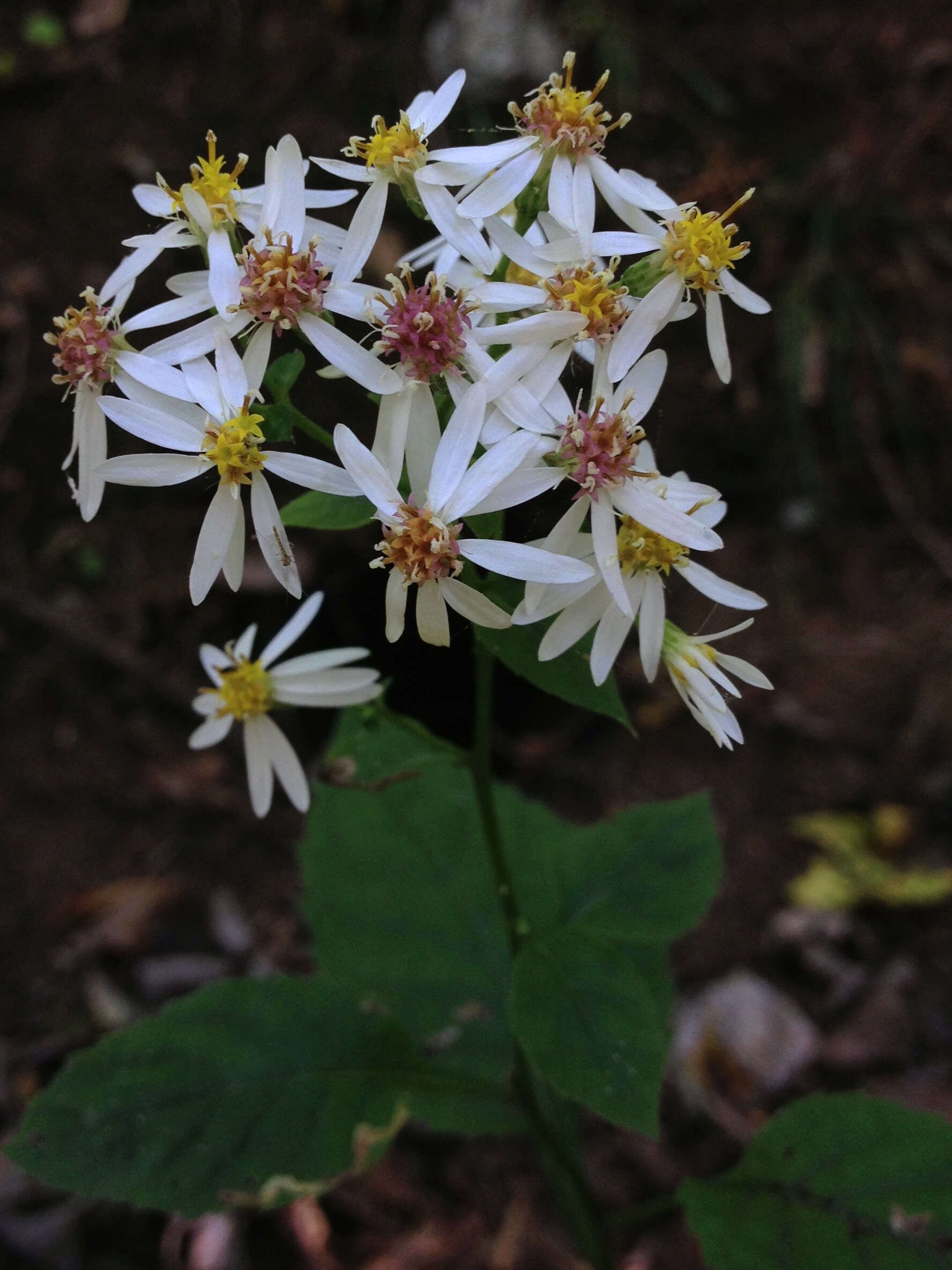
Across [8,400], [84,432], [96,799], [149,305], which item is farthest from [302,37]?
[84,432]

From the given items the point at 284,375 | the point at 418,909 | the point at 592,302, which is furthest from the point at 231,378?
the point at 418,909

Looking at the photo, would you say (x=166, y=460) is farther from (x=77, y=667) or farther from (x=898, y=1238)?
(x=77, y=667)

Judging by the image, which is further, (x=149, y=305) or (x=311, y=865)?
(x=149, y=305)

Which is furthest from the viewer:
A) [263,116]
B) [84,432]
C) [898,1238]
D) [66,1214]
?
[263,116]

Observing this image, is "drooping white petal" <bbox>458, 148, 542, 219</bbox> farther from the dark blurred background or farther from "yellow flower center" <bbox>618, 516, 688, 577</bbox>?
the dark blurred background

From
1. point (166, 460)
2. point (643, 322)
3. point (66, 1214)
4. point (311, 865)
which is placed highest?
point (643, 322)

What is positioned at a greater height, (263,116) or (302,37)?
(302,37)

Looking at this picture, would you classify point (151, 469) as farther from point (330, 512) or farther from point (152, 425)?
point (330, 512)
